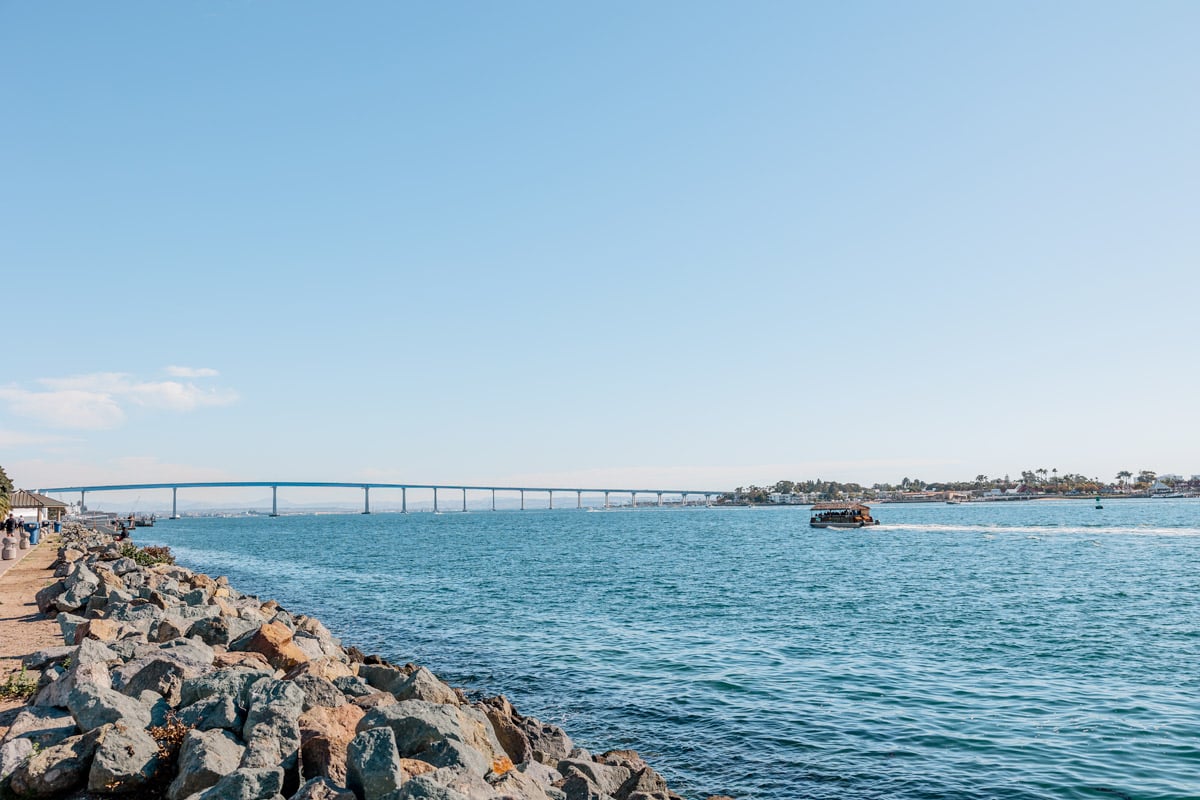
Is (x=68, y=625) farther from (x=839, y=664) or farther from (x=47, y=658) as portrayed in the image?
(x=839, y=664)

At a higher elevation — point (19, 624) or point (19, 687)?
point (19, 687)

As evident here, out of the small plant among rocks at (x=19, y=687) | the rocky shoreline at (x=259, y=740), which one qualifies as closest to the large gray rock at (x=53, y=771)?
the rocky shoreline at (x=259, y=740)

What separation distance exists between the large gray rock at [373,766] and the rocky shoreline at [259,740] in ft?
0.04

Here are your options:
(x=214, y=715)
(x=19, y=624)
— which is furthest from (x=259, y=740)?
(x=19, y=624)

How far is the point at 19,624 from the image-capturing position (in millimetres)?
19844

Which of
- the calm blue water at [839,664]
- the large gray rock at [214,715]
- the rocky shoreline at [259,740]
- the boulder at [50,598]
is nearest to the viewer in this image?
the rocky shoreline at [259,740]

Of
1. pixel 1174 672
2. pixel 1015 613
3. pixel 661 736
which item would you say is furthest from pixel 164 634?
pixel 1015 613

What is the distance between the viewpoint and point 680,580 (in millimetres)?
45281

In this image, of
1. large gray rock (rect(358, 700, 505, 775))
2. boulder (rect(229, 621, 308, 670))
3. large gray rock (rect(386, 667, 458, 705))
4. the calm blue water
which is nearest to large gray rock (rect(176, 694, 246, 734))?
large gray rock (rect(358, 700, 505, 775))

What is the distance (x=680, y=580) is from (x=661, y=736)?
29392 mm

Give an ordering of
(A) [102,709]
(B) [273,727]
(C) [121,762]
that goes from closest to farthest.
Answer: (C) [121,762] → (B) [273,727] → (A) [102,709]

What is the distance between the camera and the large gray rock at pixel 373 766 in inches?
300

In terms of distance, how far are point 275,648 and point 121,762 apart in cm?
703

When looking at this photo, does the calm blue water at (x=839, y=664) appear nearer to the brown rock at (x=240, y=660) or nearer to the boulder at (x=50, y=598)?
the brown rock at (x=240, y=660)
